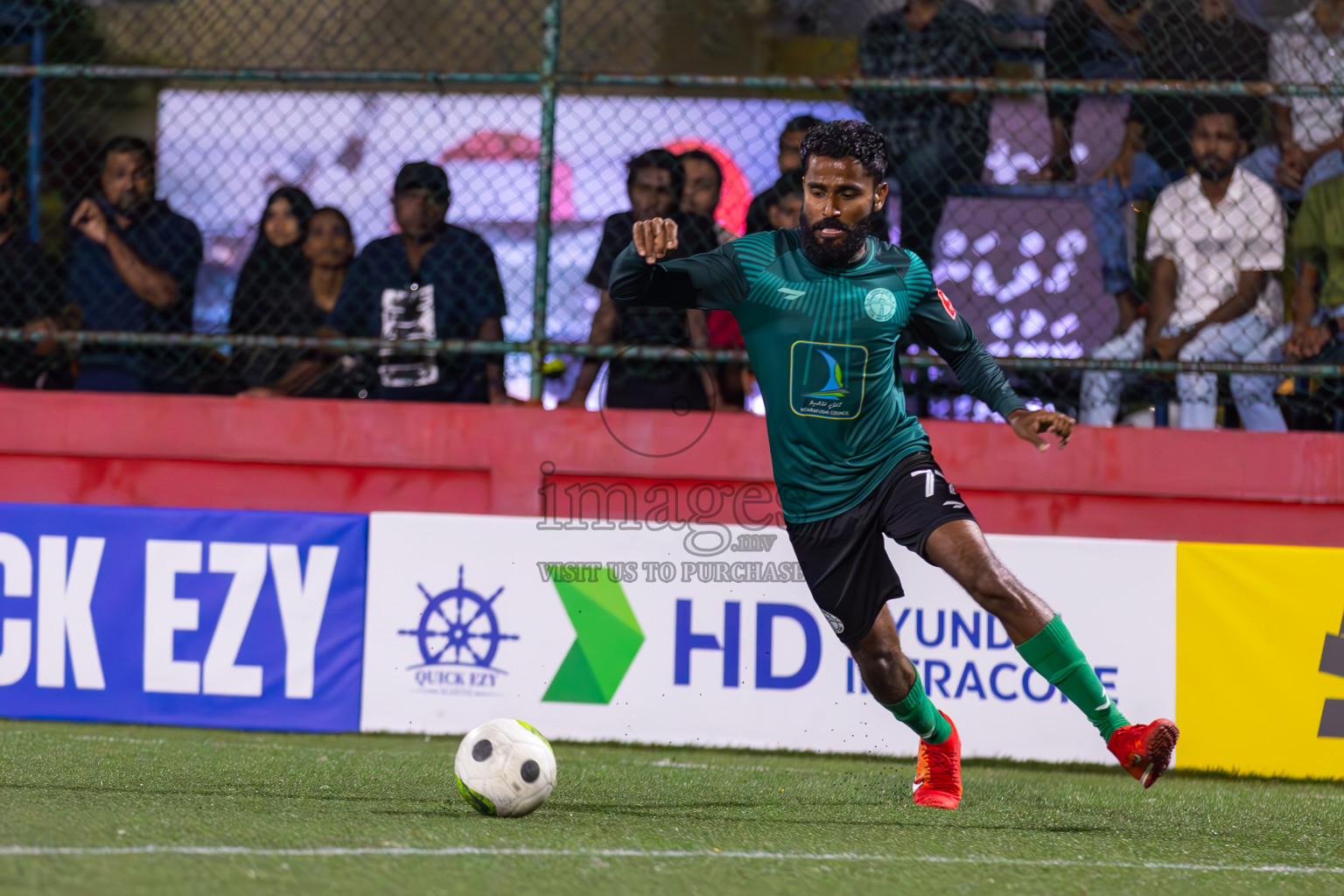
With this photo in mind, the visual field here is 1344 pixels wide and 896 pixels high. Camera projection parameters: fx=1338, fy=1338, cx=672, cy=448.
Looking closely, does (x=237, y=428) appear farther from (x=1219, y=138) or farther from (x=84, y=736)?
(x=1219, y=138)

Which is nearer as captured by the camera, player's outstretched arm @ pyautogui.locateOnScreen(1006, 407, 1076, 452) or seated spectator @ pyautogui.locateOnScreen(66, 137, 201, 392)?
player's outstretched arm @ pyautogui.locateOnScreen(1006, 407, 1076, 452)

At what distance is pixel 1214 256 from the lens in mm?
6344

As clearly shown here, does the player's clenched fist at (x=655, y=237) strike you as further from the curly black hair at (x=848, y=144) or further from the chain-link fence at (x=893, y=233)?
the chain-link fence at (x=893, y=233)

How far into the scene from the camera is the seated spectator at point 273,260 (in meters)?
6.95

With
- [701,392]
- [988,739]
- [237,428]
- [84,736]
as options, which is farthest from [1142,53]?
[84,736]

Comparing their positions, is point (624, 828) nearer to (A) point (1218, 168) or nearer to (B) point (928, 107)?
(B) point (928, 107)

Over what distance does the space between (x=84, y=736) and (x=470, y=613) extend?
1.70 metres

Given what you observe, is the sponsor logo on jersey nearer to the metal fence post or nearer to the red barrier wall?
the red barrier wall

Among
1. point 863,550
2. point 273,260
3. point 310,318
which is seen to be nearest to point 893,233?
point 863,550

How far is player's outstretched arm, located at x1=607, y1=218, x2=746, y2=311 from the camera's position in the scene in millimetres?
4047

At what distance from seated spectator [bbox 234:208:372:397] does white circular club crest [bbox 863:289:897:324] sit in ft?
11.1

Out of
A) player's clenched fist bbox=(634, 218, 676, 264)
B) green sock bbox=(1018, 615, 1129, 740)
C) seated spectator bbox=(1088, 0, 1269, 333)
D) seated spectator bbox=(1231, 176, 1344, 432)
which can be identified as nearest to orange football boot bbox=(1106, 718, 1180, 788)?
green sock bbox=(1018, 615, 1129, 740)

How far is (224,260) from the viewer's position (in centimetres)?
800

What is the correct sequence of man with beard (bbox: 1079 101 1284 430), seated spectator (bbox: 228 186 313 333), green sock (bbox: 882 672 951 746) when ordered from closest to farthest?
green sock (bbox: 882 672 951 746), man with beard (bbox: 1079 101 1284 430), seated spectator (bbox: 228 186 313 333)
